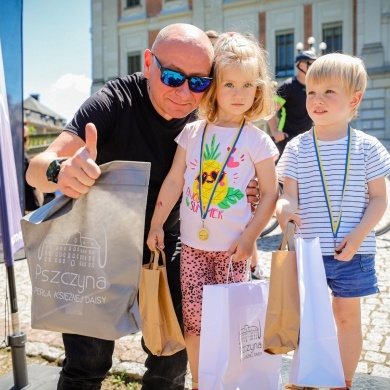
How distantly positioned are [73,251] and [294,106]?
4.97m

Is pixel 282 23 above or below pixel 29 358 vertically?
above

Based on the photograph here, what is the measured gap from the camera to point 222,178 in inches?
84.3

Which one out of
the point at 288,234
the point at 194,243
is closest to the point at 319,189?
the point at 288,234

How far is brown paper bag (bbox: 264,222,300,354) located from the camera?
1744mm

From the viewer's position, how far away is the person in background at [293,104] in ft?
19.7

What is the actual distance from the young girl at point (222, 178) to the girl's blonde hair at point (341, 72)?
0.81ft

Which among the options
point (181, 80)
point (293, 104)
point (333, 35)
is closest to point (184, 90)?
point (181, 80)

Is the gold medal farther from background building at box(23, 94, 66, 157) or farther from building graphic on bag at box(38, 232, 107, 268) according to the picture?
background building at box(23, 94, 66, 157)

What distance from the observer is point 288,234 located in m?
1.89

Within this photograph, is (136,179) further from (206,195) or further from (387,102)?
(387,102)

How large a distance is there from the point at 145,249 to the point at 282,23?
24.0 meters

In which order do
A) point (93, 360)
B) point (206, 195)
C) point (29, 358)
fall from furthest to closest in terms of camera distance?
point (29, 358) → point (206, 195) → point (93, 360)

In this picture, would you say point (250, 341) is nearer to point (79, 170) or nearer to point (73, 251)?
point (73, 251)

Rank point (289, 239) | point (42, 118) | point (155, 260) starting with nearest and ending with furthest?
1. point (289, 239)
2. point (155, 260)
3. point (42, 118)
